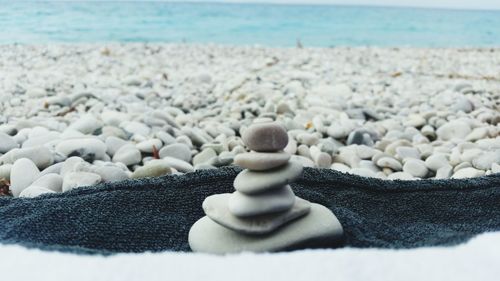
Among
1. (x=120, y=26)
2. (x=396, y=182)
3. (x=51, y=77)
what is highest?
(x=396, y=182)

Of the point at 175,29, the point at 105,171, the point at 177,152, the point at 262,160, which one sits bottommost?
the point at 175,29

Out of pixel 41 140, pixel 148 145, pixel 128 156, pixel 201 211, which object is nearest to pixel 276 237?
pixel 201 211

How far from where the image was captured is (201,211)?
1.21 metres

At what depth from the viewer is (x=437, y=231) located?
1.06 m

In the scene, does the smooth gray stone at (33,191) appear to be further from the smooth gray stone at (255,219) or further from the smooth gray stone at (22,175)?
the smooth gray stone at (255,219)

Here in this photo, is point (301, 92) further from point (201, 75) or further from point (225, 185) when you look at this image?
point (225, 185)

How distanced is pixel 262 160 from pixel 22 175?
3.35 ft

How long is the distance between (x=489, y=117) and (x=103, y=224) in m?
2.38

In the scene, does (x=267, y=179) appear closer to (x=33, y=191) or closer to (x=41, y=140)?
(x=33, y=191)

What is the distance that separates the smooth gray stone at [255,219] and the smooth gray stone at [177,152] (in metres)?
1.09

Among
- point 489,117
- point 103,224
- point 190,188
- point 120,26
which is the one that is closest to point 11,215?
point 103,224

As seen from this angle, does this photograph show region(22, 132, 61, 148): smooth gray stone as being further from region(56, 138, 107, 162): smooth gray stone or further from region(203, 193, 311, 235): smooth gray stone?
region(203, 193, 311, 235): smooth gray stone

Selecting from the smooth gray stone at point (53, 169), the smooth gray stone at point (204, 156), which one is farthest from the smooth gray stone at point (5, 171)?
the smooth gray stone at point (204, 156)

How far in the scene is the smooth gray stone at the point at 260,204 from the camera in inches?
37.0
